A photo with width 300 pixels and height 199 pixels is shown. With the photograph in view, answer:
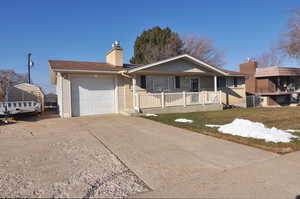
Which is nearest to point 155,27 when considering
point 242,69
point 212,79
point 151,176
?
point 242,69

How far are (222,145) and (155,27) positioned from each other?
25.6 metres

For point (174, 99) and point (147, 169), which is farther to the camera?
point (174, 99)

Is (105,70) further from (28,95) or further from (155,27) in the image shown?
(155,27)

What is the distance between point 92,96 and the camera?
38.1 feet

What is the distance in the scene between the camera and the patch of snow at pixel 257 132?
17.5ft

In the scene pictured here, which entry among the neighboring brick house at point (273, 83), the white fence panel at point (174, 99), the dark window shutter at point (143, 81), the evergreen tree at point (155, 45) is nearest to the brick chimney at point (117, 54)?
the dark window shutter at point (143, 81)

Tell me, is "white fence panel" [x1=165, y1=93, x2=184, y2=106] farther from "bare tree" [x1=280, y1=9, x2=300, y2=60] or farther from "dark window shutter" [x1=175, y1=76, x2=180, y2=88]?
"bare tree" [x1=280, y1=9, x2=300, y2=60]

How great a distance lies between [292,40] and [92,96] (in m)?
20.6

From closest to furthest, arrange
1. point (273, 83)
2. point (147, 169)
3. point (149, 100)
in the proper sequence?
point (147, 169) < point (149, 100) < point (273, 83)

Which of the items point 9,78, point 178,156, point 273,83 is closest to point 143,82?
point 178,156

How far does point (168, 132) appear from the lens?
6.54 m

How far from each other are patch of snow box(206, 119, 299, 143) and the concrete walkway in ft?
3.56

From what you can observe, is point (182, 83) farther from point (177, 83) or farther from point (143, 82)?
point (143, 82)

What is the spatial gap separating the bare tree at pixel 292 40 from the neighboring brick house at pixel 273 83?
3.76 m
